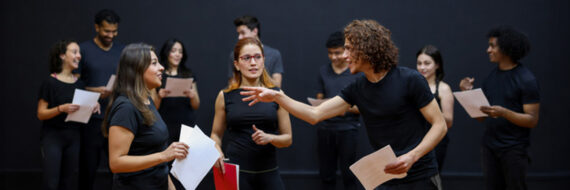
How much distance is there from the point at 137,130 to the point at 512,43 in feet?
9.01

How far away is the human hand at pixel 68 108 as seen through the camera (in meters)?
3.79

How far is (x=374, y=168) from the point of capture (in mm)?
2156

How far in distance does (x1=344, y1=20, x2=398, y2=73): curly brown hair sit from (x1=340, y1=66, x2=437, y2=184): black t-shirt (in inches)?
2.6

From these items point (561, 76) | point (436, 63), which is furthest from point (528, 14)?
point (436, 63)

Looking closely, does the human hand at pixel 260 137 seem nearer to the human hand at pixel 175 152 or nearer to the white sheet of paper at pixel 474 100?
the human hand at pixel 175 152

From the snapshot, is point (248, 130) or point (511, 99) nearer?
point (248, 130)

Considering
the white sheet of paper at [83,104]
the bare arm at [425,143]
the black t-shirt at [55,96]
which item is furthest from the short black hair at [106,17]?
the bare arm at [425,143]

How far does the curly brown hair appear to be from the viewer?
2234 millimetres

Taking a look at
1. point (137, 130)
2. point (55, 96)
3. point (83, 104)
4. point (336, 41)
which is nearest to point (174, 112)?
point (83, 104)

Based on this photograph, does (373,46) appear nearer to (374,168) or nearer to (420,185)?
(374,168)

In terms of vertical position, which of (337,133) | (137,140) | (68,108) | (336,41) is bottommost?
(337,133)

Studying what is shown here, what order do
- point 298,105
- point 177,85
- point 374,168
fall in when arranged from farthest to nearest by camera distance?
1. point 177,85
2. point 298,105
3. point 374,168

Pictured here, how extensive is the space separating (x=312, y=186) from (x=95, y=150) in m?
2.14

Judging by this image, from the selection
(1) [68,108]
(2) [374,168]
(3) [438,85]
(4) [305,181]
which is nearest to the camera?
(2) [374,168]
